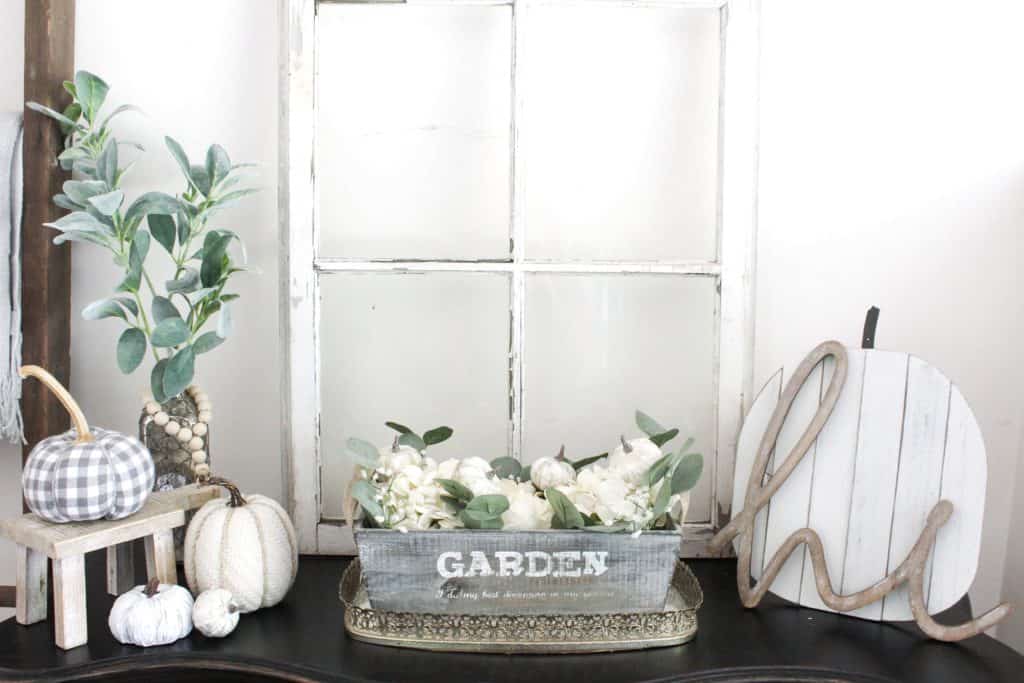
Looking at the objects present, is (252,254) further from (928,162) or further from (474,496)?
(928,162)

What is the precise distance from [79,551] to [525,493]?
558mm

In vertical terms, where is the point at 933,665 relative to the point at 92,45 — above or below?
below

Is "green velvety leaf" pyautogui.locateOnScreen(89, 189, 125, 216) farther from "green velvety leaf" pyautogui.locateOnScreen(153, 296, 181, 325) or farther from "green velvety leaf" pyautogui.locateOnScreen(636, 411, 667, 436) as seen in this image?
"green velvety leaf" pyautogui.locateOnScreen(636, 411, 667, 436)

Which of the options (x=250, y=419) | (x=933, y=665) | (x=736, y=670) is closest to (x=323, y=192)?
(x=250, y=419)

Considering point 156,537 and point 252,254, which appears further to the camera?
point 252,254

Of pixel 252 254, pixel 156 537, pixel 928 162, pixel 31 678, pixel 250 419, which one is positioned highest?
pixel 928 162

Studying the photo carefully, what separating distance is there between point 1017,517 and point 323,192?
4.17 ft

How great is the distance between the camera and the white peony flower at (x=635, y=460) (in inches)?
46.4

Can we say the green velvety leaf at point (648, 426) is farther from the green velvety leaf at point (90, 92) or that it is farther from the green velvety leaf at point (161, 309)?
the green velvety leaf at point (90, 92)

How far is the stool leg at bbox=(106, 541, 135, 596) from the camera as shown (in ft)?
4.16

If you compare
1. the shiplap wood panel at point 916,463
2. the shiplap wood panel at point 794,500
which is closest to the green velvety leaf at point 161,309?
the shiplap wood panel at point 794,500

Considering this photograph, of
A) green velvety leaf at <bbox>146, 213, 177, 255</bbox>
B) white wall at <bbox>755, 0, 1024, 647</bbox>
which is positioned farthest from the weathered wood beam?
white wall at <bbox>755, 0, 1024, 647</bbox>

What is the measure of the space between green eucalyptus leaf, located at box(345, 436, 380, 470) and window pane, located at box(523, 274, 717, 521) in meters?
0.35

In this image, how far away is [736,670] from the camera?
3.58 feet
